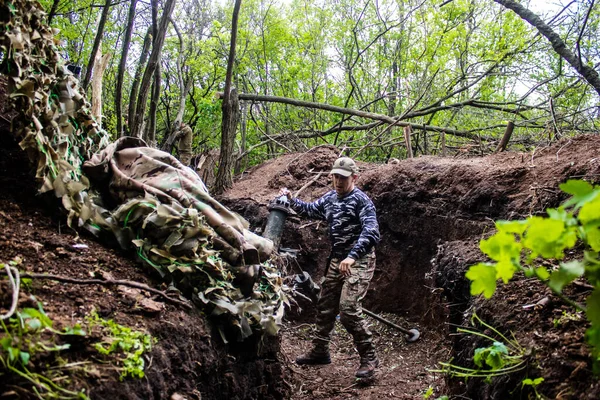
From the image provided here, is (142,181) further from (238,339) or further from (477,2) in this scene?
(477,2)

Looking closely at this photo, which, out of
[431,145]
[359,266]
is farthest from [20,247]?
[431,145]

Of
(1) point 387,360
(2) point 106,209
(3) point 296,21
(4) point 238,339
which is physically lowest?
(1) point 387,360

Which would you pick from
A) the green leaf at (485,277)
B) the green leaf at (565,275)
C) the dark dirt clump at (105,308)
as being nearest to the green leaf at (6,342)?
the dark dirt clump at (105,308)

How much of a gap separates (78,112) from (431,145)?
8.14m

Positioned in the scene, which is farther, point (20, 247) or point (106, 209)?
point (106, 209)

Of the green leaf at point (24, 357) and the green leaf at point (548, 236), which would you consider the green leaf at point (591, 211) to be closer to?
the green leaf at point (548, 236)

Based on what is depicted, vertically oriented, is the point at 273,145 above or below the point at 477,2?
below

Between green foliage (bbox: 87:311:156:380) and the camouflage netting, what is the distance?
2.21 feet

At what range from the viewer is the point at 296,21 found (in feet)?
42.3

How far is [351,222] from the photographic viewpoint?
5.38 metres

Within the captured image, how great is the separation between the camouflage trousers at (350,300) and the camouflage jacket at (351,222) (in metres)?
0.19

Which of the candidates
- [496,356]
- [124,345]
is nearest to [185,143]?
[124,345]

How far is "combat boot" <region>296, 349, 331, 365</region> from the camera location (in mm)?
5570

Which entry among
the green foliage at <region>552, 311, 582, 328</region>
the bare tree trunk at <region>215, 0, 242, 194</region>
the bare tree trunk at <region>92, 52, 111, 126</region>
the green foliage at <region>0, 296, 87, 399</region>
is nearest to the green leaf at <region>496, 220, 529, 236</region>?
the green foliage at <region>552, 311, 582, 328</region>
